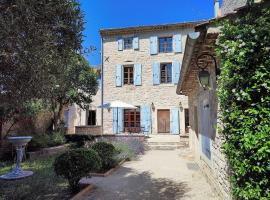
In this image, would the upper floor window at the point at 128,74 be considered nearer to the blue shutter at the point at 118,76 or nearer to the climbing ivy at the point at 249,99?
the blue shutter at the point at 118,76

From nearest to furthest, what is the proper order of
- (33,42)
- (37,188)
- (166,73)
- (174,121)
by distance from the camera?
1. (33,42)
2. (37,188)
3. (174,121)
4. (166,73)

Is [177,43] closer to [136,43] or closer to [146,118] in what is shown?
[136,43]

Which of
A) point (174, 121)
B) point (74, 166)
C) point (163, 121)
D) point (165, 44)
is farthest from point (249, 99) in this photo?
point (165, 44)

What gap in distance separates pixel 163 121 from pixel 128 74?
173 inches

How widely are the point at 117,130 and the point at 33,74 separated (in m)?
14.5

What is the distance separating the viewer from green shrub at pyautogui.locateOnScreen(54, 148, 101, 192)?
16.7 ft

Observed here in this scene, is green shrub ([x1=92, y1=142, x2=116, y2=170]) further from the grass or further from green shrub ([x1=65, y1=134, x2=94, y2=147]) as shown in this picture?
green shrub ([x1=65, y1=134, x2=94, y2=147])

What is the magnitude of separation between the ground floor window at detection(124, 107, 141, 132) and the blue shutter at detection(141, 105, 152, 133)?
0.52 metres

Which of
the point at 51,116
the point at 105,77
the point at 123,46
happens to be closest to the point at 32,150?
the point at 51,116

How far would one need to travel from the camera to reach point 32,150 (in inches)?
421

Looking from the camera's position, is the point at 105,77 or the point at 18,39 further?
the point at 105,77

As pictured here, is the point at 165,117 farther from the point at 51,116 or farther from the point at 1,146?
the point at 1,146

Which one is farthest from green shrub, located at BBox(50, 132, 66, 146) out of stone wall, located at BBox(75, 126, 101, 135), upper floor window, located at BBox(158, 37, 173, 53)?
upper floor window, located at BBox(158, 37, 173, 53)

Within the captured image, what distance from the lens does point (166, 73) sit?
1814 centimetres
